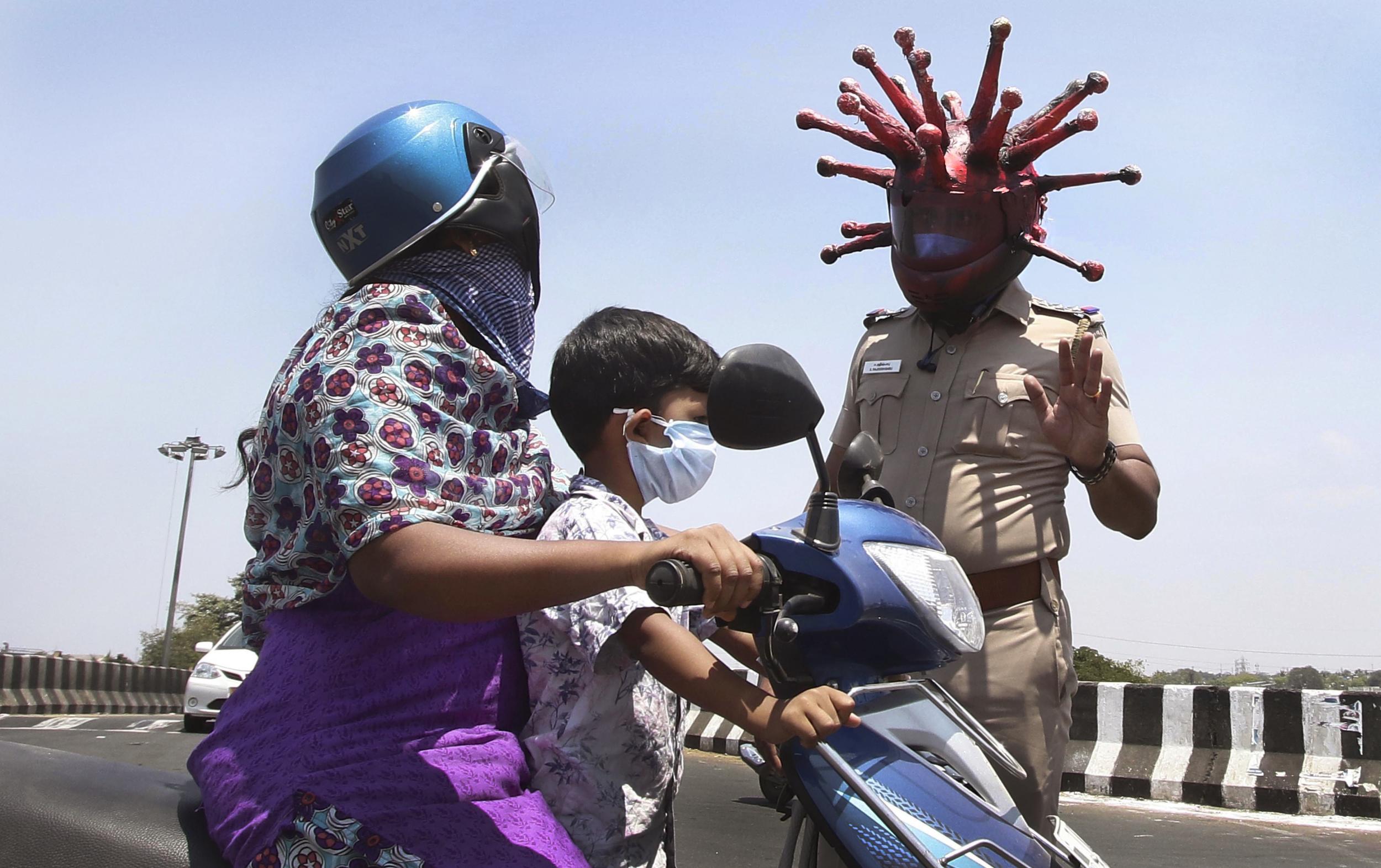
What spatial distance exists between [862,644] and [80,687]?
21685 millimetres

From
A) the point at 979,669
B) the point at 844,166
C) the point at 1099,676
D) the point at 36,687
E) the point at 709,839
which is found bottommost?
the point at 36,687

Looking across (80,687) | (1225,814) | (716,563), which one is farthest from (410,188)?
(80,687)

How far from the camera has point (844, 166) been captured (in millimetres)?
3840

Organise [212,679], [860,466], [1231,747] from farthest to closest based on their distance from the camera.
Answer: [212,679], [1231,747], [860,466]

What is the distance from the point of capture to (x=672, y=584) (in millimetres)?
1574

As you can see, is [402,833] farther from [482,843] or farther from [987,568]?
[987,568]

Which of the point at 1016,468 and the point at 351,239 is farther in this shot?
the point at 1016,468

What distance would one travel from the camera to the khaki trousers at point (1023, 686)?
10.4 ft

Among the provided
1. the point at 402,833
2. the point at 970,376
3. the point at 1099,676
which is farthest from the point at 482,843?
the point at 1099,676

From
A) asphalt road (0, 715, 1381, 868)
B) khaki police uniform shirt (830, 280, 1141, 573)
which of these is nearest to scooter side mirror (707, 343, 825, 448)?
khaki police uniform shirt (830, 280, 1141, 573)

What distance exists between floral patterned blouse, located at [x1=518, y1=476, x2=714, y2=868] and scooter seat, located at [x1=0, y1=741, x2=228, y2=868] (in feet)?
1.62

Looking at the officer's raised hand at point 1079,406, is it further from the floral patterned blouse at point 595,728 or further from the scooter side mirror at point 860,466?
the floral patterned blouse at point 595,728

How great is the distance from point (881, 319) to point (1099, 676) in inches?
433

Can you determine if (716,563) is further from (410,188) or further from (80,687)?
(80,687)
